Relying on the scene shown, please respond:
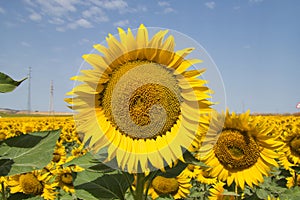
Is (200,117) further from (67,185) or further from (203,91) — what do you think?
(67,185)

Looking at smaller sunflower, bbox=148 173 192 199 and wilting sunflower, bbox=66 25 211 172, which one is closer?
wilting sunflower, bbox=66 25 211 172

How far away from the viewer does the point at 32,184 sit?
4137mm

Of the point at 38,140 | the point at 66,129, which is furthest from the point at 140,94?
the point at 66,129

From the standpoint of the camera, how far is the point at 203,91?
55.4 inches

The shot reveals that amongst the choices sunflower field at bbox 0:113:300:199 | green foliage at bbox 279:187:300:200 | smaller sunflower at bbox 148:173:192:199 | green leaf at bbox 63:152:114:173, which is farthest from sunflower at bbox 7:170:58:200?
green leaf at bbox 63:152:114:173

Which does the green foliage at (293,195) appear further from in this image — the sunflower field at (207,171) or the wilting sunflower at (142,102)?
the wilting sunflower at (142,102)

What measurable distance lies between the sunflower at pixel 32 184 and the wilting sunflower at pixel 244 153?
237 cm

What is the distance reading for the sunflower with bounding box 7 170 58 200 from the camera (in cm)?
405

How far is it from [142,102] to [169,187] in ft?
11.8

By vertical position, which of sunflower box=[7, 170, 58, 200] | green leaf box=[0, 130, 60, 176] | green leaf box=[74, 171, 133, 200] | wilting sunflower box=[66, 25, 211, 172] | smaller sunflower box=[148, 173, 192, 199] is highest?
wilting sunflower box=[66, 25, 211, 172]

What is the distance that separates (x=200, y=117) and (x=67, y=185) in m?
4.51

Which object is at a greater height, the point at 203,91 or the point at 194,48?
the point at 194,48

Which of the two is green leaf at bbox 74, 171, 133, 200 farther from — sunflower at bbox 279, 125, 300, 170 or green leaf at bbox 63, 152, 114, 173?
sunflower at bbox 279, 125, 300, 170

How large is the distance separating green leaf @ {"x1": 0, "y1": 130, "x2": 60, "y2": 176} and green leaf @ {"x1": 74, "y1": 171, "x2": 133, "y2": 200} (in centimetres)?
28
